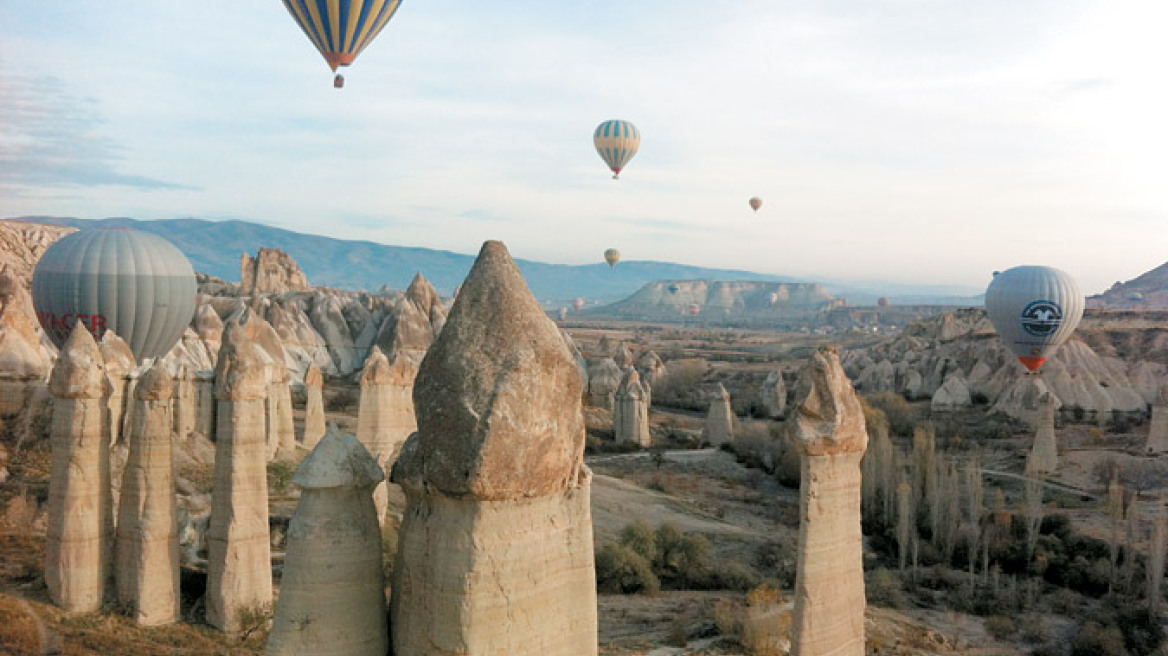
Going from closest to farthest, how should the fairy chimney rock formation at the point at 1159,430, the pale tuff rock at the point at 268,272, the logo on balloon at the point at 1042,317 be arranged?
the fairy chimney rock formation at the point at 1159,430
the logo on balloon at the point at 1042,317
the pale tuff rock at the point at 268,272

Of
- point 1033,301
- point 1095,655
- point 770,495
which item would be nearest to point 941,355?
point 1033,301

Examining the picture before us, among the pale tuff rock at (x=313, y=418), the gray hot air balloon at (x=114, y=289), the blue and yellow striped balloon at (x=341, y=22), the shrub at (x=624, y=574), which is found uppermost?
the blue and yellow striped balloon at (x=341, y=22)

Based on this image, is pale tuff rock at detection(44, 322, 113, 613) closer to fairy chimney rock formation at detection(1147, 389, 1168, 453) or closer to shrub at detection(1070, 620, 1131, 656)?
shrub at detection(1070, 620, 1131, 656)

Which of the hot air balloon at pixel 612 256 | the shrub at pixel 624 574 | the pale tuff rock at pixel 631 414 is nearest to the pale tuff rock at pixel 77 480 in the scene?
the shrub at pixel 624 574

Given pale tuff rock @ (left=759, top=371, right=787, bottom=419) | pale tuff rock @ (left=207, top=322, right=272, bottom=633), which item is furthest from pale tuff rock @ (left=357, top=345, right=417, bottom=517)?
pale tuff rock @ (left=759, top=371, right=787, bottom=419)

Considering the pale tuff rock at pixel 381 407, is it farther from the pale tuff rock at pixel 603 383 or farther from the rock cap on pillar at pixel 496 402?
the pale tuff rock at pixel 603 383

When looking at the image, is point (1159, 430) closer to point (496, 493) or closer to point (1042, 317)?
point (1042, 317)
